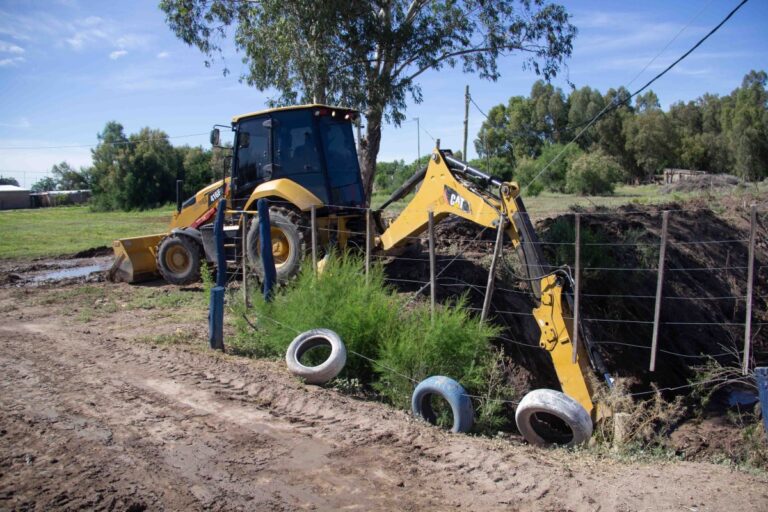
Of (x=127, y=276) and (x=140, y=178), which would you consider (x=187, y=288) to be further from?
(x=140, y=178)

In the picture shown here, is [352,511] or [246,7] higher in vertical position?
[246,7]

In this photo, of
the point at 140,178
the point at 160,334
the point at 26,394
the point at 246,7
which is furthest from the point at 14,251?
the point at 140,178

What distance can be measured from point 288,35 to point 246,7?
275 centimetres

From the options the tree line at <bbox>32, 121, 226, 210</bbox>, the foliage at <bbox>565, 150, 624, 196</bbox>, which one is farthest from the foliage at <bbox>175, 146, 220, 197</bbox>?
the foliage at <bbox>565, 150, 624, 196</bbox>

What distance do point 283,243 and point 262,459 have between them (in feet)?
19.2

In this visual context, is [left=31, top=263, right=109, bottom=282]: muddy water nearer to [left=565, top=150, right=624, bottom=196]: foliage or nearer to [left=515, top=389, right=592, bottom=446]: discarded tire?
[left=515, top=389, right=592, bottom=446]: discarded tire

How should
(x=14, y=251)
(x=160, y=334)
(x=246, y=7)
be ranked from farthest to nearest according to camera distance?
(x=14, y=251), (x=246, y=7), (x=160, y=334)

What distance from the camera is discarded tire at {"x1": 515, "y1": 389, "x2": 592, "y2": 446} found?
583 centimetres

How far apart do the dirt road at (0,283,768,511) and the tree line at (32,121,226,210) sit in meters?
41.9

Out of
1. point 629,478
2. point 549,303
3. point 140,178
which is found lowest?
point 629,478

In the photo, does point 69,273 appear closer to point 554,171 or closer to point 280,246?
point 280,246

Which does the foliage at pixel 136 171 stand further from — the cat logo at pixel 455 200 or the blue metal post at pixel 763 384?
the blue metal post at pixel 763 384

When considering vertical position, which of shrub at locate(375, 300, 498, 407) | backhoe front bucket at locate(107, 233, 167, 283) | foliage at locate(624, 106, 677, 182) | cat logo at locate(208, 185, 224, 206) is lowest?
shrub at locate(375, 300, 498, 407)

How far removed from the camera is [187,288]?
1201 cm
